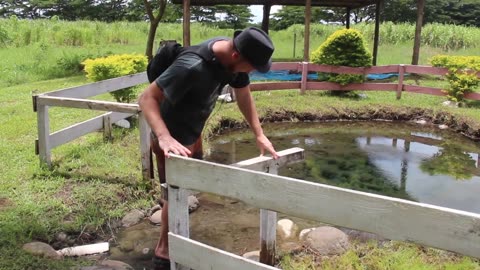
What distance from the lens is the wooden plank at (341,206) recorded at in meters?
1.74

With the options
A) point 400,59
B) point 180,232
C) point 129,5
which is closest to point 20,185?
point 180,232

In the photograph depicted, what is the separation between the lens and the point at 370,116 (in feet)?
31.7

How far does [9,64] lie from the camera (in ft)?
43.0

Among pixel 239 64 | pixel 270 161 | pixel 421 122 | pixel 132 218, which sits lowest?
pixel 132 218

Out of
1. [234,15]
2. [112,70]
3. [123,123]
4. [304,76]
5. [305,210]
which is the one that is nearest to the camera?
[305,210]

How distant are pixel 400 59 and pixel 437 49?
16.9 ft

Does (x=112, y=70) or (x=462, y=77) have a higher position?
(x=112, y=70)

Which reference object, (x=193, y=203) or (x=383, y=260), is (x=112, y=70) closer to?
(x=193, y=203)

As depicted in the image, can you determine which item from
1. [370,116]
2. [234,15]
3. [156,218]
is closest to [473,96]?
[370,116]

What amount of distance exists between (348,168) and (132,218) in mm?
3448

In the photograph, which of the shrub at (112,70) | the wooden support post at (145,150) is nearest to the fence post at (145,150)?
the wooden support post at (145,150)

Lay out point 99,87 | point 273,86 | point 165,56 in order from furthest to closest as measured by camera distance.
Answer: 1. point 273,86
2. point 99,87
3. point 165,56

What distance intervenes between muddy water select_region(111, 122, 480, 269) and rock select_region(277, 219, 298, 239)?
0.48 ft

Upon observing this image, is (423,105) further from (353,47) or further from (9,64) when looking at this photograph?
(9,64)
